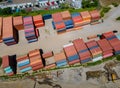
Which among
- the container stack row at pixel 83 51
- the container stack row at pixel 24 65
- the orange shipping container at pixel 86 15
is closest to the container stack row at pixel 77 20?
the orange shipping container at pixel 86 15

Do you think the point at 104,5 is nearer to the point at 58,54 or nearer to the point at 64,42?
the point at 64,42

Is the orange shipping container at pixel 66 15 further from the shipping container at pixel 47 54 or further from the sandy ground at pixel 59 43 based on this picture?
the shipping container at pixel 47 54

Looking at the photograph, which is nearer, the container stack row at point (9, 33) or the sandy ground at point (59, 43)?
the sandy ground at point (59, 43)

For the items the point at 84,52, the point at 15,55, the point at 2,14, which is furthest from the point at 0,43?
the point at 84,52

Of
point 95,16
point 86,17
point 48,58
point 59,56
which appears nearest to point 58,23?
point 86,17

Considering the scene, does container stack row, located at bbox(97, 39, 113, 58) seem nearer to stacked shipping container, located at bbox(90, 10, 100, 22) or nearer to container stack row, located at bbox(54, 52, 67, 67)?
container stack row, located at bbox(54, 52, 67, 67)

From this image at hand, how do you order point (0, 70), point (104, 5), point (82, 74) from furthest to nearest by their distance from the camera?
point (104, 5) → point (0, 70) → point (82, 74)
